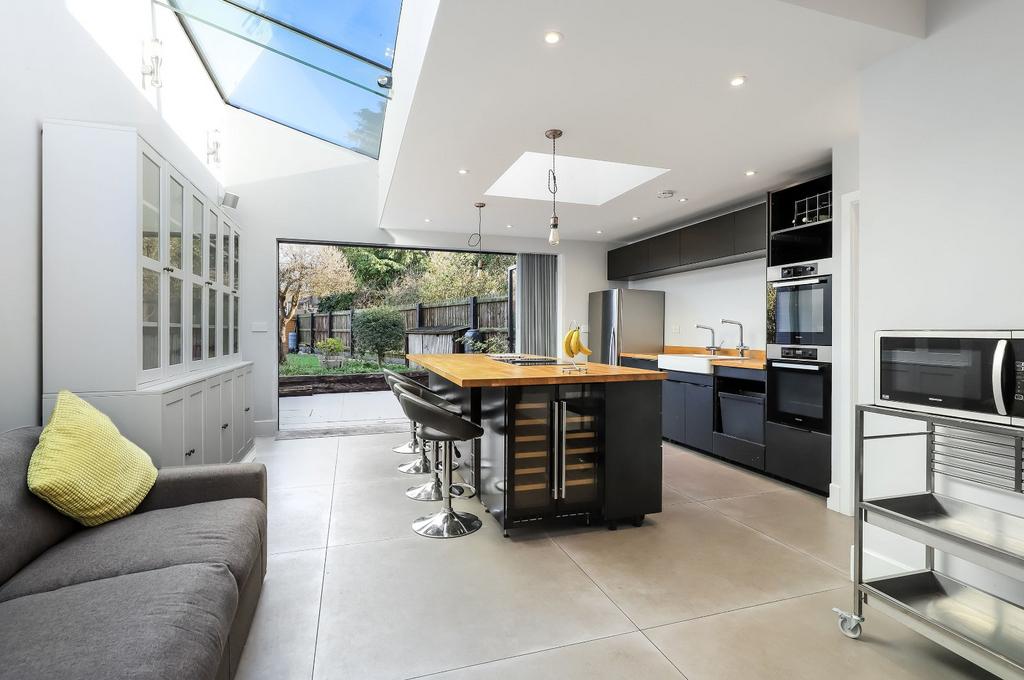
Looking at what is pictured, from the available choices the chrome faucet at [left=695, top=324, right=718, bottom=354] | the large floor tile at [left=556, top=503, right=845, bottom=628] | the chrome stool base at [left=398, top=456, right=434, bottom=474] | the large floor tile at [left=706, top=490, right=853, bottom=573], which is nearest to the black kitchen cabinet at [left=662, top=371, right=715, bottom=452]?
the chrome faucet at [left=695, top=324, right=718, bottom=354]

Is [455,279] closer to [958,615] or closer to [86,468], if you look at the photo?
[86,468]

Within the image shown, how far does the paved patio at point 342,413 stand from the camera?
5.92 m

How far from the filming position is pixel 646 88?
8.34ft

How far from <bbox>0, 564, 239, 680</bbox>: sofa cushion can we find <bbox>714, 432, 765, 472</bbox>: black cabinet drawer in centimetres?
385

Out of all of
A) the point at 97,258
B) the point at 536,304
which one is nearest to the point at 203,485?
the point at 97,258

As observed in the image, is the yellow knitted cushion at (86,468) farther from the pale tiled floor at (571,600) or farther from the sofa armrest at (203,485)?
the pale tiled floor at (571,600)

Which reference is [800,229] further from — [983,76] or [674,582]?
[674,582]

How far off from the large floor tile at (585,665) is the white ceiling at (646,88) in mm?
2397

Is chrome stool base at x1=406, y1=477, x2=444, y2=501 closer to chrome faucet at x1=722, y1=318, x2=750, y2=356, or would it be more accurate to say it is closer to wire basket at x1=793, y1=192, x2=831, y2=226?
chrome faucet at x1=722, y1=318, x2=750, y2=356

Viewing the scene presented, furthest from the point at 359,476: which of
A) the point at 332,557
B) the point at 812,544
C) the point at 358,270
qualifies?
the point at 358,270

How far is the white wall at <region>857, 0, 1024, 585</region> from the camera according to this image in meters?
1.81

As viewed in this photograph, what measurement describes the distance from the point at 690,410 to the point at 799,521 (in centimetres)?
182

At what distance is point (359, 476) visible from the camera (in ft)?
13.2

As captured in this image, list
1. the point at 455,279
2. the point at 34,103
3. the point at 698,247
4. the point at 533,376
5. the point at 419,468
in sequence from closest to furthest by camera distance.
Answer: the point at 34,103 < the point at 533,376 < the point at 419,468 < the point at 698,247 < the point at 455,279
